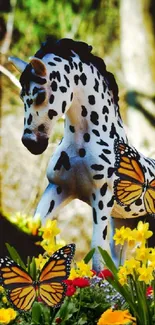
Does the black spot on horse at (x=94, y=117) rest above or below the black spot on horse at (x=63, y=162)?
above

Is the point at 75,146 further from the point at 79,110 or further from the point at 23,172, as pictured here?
the point at 23,172

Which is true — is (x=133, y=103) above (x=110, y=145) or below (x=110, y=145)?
above

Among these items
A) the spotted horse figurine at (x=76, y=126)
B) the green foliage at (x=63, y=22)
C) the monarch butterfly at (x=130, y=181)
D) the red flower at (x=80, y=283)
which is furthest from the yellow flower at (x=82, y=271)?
the green foliage at (x=63, y=22)

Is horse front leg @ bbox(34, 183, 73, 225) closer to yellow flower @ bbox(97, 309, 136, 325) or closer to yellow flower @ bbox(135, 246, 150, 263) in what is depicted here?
yellow flower @ bbox(135, 246, 150, 263)

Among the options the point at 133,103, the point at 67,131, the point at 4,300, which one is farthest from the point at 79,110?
the point at 133,103

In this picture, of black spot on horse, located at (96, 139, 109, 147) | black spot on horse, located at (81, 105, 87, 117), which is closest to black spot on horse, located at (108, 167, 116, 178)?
black spot on horse, located at (96, 139, 109, 147)

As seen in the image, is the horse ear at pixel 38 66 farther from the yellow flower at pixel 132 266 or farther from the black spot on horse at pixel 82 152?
the yellow flower at pixel 132 266
